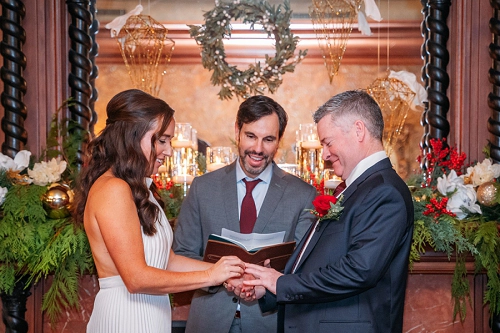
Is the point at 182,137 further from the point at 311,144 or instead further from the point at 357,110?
the point at 357,110

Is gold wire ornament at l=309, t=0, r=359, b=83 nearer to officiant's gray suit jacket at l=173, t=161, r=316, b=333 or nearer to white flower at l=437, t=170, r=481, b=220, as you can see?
white flower at l=437, t=170, r=481, b=220

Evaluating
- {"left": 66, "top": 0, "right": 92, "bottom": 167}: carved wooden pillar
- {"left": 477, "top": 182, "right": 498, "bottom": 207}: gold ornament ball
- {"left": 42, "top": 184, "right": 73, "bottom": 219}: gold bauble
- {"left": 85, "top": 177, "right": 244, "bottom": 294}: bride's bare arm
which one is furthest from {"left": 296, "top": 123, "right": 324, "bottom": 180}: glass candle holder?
{"left": 85, "top": 177, "right": 244, "bottom": 294}: bride's bare arm

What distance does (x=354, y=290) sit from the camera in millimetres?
2432

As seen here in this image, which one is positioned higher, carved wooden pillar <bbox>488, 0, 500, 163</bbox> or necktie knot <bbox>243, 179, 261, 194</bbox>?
carved wooden pillar <bbox>488, 0, 500, 163</bbox>

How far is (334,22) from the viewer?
564cm

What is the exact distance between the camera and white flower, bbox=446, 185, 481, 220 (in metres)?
3.99

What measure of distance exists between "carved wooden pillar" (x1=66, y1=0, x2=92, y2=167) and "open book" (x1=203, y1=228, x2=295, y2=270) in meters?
2.04

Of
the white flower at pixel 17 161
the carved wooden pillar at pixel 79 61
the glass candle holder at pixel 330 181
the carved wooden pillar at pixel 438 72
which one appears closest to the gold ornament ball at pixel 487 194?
the carved wooden pillar at pixel 438 72

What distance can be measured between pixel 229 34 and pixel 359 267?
297 centimetres

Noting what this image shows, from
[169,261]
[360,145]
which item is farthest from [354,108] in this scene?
[169,261]

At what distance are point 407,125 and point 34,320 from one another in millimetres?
3501

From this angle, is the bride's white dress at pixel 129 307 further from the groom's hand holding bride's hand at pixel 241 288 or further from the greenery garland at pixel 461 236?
the greenery garland at pixel 461 236

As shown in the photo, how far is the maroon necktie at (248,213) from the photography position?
3.33 metres

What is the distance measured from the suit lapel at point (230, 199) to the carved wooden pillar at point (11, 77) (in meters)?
1.82
